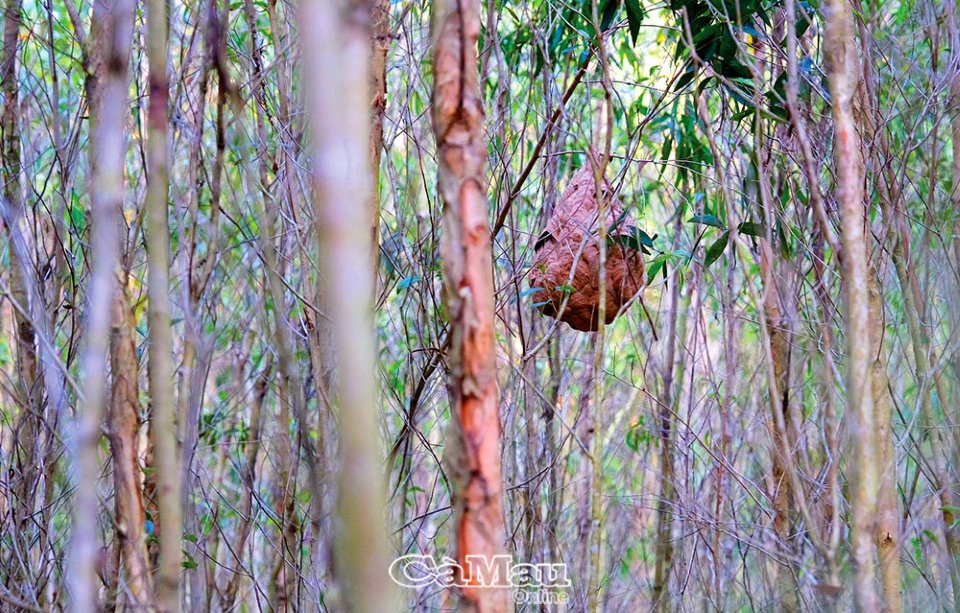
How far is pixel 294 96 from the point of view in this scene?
225cm

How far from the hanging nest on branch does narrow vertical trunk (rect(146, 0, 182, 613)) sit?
106 centimetres

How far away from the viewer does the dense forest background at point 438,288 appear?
0.88 m

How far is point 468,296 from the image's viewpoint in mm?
861

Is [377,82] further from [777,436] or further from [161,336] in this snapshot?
[777,436]

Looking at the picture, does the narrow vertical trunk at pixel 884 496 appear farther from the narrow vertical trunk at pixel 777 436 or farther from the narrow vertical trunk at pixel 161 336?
the narrow vertical trunk at pixel 161 336

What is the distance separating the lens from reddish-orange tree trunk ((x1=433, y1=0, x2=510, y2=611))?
851mm

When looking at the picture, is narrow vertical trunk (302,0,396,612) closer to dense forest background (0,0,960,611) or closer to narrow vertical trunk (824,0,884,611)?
dense forest background (0,0,960,611)

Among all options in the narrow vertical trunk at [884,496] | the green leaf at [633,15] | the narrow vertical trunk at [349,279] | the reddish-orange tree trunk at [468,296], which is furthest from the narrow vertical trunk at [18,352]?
the narrow vertical trunk at [884,496]

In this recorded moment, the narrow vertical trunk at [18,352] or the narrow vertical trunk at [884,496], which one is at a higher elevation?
the narrow vertical trunk at [18,352]

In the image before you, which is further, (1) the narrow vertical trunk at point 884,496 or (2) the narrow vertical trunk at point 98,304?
(1) the narrow vertical trunk at point 884,496

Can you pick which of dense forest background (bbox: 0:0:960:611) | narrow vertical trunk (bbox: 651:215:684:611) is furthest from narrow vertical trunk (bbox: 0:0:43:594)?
narrow vertical trunk (bbox: 651:215:684:611)

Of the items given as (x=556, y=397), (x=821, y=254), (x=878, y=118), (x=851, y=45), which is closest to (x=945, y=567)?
(x=821, y=254)

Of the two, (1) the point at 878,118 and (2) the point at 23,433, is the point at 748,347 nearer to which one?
(1) the point at 878,118

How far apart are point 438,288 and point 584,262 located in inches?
34.5
